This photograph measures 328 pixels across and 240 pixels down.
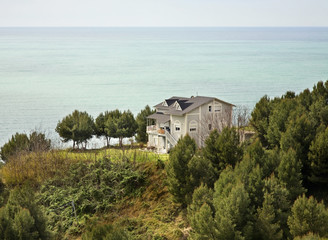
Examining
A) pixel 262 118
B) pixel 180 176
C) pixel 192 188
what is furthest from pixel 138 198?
pixel 262 118

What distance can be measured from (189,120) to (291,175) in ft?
61.0

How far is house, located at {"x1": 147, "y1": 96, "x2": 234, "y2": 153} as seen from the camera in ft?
129

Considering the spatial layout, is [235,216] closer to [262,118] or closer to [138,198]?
[138,198]

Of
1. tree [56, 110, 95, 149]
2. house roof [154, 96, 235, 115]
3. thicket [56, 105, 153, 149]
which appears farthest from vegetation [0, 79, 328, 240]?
thicket [56, 105, 153, 149]

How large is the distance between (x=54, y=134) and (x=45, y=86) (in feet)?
142

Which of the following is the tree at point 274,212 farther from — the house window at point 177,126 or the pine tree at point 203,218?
the house window at point 177,126

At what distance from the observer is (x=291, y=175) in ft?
71.8

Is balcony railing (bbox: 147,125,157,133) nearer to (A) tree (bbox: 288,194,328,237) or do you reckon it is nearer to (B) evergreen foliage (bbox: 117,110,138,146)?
(B) evergreen foliage (bbox: 117,110,138,146)

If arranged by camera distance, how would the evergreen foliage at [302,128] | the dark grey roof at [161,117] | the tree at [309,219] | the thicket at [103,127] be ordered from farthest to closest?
the thicket at [103,127] < the dark grey roof at [161,117] < the evergreen foliage at [302,128] < the tree at [309,219]

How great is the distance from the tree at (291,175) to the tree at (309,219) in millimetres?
3432

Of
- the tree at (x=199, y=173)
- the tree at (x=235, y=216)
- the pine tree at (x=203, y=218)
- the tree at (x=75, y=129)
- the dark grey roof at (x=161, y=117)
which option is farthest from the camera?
the tree at (x=75, y=129)

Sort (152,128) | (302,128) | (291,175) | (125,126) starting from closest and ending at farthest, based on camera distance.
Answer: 1. (291,175)
2. (302,128)
3. (152,128)
4. (125,126)

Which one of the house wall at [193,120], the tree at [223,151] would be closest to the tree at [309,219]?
the tree at [223,151]

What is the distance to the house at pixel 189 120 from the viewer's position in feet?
129
